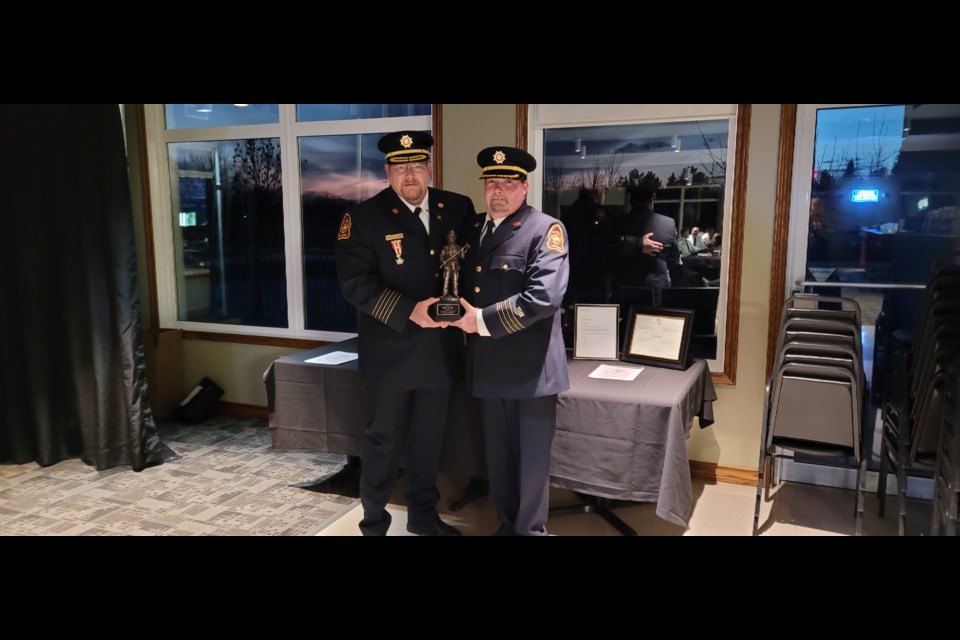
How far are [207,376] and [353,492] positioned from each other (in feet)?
6.25

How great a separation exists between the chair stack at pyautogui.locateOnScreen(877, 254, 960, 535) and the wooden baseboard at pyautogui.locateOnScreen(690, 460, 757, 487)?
56 cm

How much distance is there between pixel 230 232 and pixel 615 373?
2940 millimetres

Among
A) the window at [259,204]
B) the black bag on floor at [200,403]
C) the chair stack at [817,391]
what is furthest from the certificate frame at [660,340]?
the black bag on floor at [200,403]

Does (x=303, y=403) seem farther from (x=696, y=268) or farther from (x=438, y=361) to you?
(x=696, y=268)

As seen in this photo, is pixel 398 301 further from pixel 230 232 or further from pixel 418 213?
pixel 230 232

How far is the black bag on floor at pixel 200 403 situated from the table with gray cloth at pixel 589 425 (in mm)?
1455

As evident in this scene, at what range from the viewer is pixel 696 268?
3.43 meters

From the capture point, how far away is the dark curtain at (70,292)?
3547 millimetres

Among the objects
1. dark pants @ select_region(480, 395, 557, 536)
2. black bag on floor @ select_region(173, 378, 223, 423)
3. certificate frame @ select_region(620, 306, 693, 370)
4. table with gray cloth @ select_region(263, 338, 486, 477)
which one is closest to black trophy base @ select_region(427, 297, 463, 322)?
dark pants @ select_region(480, 395, 557, 536)

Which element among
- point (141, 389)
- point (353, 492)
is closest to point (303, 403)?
point (353, 492)

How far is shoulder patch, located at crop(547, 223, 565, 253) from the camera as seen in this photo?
2.44 m

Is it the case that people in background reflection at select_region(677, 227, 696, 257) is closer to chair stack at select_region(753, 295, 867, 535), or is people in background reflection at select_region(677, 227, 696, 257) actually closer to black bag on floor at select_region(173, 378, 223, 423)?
chair stack at select_region(753, 295, 867, 535)

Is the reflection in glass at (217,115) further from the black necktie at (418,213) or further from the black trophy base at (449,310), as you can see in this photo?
the black trophy base at (449,310)

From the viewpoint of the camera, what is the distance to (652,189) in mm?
3486
